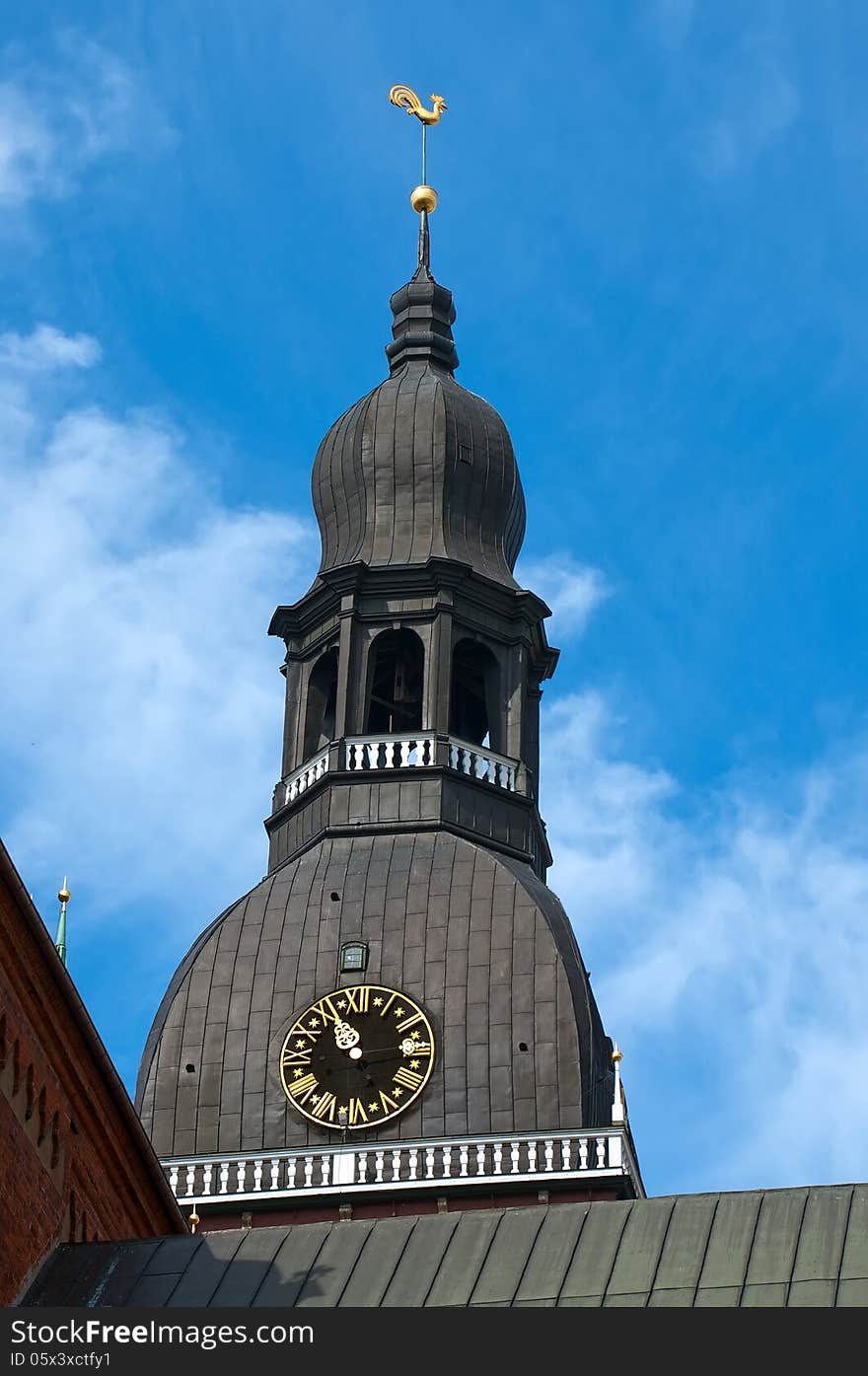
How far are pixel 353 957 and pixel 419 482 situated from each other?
11.3m

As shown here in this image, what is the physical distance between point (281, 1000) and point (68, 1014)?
606 inches

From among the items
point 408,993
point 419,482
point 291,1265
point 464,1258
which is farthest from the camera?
point 419,482

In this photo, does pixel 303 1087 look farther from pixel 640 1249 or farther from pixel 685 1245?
pixel 685 1245

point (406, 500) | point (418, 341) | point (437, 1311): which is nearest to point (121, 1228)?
point (437, 1311)

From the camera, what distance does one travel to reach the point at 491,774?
2128 inches

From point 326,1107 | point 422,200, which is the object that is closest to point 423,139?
point 422,200

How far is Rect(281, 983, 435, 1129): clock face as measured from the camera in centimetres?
4797

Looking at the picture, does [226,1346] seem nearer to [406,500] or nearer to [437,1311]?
[437,1311]

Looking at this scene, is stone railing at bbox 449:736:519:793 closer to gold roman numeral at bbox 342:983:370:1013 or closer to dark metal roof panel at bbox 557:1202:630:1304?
gold roman numeral at bbox 342:983:370:1013

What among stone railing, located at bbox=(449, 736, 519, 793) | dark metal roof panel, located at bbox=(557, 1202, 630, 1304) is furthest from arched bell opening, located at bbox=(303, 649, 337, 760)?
dark metal roof panel, located at bbox=(557, 1202, 630, 1304)

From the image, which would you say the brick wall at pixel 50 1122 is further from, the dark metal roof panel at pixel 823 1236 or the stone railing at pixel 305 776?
the stone railing at pixel 305 776

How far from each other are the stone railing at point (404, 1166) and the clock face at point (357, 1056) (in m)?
0.74

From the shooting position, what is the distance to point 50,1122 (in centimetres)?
3456

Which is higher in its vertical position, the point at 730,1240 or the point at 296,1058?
the point at 296,1058
